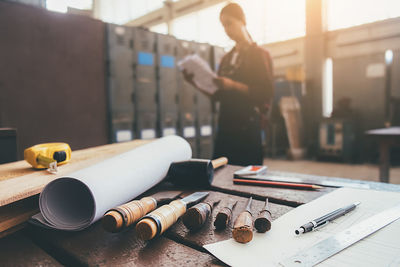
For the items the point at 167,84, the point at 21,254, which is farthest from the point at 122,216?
the point at 167,84

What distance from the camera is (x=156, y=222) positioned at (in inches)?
14.9

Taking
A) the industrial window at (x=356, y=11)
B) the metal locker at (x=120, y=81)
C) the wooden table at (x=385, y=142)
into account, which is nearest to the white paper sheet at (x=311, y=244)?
the wooden table at (x=385, y=142)

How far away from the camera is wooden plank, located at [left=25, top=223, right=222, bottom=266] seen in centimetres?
35

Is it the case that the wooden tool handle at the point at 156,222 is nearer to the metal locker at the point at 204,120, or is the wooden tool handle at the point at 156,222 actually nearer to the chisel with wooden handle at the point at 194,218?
the chisel with wooden handle at the point at 194,218

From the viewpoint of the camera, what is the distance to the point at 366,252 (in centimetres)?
35

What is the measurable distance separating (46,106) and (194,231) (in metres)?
2.36

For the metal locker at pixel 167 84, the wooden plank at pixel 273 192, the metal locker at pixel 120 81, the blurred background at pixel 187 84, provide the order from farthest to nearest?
the metal locker at pixel 167 84
the metal locker at pixel 120 81
the blurred background at pixel 187 84
the wooden plank at pixel 273 192

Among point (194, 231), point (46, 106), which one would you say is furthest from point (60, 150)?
point (46, 106)

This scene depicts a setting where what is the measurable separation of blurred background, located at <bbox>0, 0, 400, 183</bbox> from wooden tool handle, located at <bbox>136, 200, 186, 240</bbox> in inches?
30.2

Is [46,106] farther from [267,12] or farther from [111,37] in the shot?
[267,12]

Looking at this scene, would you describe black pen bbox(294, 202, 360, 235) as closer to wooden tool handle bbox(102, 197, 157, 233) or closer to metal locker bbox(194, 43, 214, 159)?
wooden tool handle bbox(102, 197, 157, 233)

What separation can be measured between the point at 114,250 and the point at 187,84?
3.14 m

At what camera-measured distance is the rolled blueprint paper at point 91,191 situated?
0.45m

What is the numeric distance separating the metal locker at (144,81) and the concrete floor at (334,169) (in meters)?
1.76
